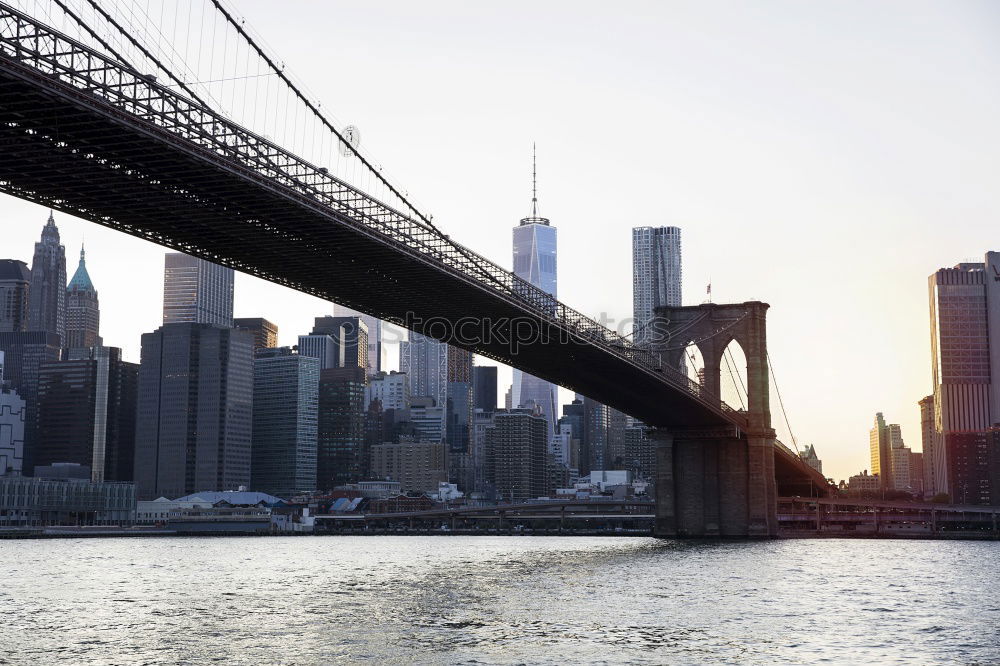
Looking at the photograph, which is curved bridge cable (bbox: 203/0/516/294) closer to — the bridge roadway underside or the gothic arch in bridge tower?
the bridge roadway underside

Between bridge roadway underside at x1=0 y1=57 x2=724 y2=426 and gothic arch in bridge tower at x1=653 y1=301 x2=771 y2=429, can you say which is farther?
gothic arch in bridge tower at x1=653 y1=301 x2=771 y2=429

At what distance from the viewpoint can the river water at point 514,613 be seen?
2372 cm

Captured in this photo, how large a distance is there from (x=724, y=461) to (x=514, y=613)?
47827mm

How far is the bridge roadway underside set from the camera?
2855 cm

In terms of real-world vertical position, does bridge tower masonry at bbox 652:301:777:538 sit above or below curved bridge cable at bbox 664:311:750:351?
below

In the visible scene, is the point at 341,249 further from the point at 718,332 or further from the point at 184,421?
the point at 184,421

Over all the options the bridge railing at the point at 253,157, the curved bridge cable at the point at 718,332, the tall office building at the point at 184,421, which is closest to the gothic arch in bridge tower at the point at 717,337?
the curved bridge cable at the point at 718,332

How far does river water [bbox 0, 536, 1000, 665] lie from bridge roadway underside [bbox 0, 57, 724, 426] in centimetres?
1088

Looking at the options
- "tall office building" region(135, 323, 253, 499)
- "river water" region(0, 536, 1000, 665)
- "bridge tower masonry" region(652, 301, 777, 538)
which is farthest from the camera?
"tall office building" region(135, 323, 253, 499)

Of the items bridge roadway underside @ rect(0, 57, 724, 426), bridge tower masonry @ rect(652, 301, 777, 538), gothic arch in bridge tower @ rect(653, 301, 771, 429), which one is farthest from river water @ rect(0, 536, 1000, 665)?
gothic arch in bridge tower @ rect(653, 301, 771, 429)

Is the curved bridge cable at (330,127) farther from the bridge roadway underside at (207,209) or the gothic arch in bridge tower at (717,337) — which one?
the gothic arch in bridge tower at (717,337)

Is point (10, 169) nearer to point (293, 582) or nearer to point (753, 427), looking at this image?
point (293, 582)

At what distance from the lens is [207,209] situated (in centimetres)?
3603

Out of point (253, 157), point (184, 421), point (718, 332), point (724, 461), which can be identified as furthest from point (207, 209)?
point (184, 421)
